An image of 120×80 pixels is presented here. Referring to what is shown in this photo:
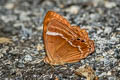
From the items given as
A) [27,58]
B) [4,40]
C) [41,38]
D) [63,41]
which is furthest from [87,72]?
[4,40]

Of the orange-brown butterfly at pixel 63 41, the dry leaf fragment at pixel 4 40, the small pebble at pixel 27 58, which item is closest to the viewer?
the orange-brown butterfly at pixel 63 41

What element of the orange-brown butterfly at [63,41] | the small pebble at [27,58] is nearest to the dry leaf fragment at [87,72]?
the orange-brown butterfly at [63,41]

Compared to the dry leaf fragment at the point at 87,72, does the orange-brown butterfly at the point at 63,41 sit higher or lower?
higher

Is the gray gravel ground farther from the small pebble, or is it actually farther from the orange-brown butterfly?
the orange-brown butterfly

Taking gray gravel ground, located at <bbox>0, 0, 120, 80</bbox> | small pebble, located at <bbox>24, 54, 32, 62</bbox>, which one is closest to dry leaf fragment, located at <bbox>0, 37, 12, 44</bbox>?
gray gravel ground, located at <bbox>0, 0, 120, 80</bbox>

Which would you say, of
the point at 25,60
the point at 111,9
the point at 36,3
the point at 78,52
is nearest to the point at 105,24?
the point at 111,9

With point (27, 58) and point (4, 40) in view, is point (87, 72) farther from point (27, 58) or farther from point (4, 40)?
point (4, 40)

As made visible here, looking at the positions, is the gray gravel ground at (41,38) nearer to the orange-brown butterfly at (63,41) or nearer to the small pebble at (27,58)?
the small pebble at (27,58)
